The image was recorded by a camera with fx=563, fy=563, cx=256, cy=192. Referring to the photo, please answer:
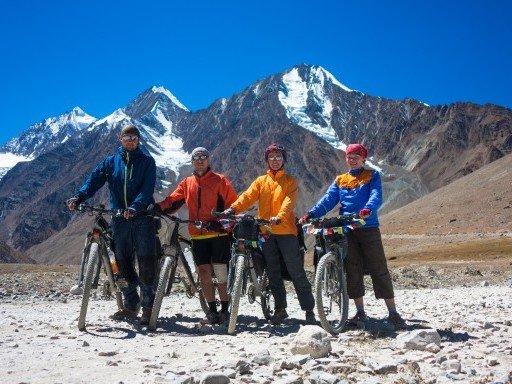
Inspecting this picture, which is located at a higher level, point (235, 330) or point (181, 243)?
point (181, 243)

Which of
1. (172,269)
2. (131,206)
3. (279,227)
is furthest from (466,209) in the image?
(131,206)

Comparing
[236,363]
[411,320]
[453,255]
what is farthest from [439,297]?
[453,255]

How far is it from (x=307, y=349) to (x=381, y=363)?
2.74ft

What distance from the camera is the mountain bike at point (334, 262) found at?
7.75 metres

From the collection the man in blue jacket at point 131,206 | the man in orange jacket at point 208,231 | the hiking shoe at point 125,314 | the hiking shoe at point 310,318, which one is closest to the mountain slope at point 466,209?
the hiking shoe at point 310,318

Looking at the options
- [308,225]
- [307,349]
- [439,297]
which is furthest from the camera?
[439,297]

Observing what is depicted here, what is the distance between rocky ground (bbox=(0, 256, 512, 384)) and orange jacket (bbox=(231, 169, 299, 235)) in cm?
154

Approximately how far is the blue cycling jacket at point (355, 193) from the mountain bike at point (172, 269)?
1.90 metres

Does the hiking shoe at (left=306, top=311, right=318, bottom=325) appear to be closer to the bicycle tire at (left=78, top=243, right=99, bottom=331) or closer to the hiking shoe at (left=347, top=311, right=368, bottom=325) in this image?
the hiking shoe at (left=347, top=311, right=368, bottom=325)

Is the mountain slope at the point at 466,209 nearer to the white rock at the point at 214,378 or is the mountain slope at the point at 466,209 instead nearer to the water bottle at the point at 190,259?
the water bottle at the point at 190,259

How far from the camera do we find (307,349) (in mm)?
5934

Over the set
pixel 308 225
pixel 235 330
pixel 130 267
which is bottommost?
pixel 235 330

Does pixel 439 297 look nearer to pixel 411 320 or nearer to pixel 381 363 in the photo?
pixel 411 320

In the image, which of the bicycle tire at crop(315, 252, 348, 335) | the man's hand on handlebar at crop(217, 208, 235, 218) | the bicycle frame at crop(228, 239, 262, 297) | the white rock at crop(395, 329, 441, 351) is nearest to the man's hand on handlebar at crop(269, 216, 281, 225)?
the bicycle frame at crop(228, 239, 262, 297)
